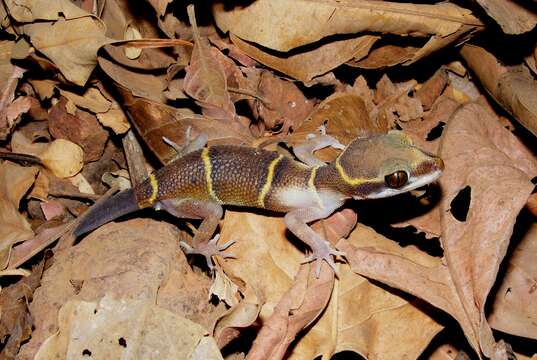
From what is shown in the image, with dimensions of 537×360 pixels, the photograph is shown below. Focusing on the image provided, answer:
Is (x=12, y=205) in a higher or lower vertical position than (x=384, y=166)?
lower

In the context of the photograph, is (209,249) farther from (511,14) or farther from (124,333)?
(511,14)

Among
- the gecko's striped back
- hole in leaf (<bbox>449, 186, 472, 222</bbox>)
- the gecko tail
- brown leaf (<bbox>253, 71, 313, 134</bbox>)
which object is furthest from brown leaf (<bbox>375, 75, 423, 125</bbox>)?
the gecko tail

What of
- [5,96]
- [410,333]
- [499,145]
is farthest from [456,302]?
[5,96]

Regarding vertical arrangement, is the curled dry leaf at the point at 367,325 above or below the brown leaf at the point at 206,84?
below

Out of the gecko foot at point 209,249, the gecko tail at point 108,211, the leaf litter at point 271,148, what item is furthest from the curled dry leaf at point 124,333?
the gecko tail at point 108,211

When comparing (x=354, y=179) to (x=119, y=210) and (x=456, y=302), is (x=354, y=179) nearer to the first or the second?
(x=456, y=302)

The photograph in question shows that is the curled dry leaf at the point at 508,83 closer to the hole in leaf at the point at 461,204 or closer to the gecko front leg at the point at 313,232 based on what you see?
the hole in leaf at the point at 461,204

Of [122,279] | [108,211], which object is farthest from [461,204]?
[108,211]
